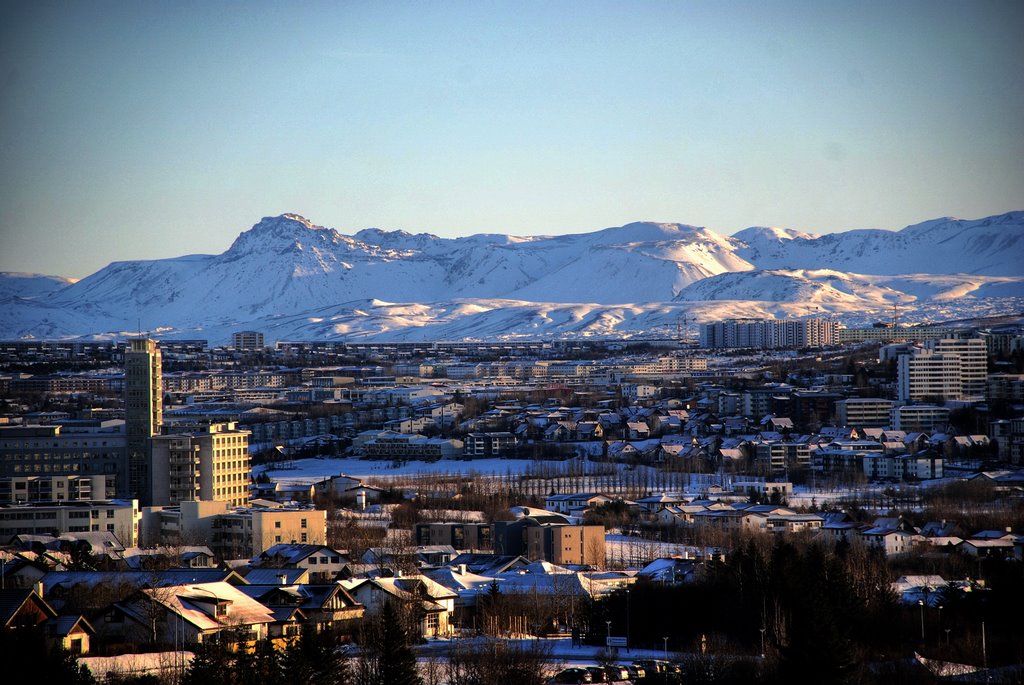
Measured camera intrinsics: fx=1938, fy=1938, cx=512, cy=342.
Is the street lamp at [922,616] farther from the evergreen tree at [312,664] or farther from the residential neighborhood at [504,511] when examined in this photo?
the evergreen tree at [312,664]

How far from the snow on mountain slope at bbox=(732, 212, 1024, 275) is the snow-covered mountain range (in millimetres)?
187

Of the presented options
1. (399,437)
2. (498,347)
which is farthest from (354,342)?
(399,437)

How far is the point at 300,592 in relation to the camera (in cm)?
1712

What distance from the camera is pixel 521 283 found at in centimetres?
15250

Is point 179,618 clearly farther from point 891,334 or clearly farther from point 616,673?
point 891,334

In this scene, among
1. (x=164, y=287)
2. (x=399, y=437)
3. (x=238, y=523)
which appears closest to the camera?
(x=238, y=523)

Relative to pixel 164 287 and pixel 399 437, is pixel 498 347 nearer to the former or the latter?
pixel 399 437

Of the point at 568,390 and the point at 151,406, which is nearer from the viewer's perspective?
the point at 151,406

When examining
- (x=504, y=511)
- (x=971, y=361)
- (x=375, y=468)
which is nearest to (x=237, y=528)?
(x=504, y=511)

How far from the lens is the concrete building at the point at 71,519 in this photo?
24188 millimetres

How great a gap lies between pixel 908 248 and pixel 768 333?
76600mm

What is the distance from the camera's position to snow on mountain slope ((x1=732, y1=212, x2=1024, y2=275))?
477ft

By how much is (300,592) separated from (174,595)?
1.58 meters

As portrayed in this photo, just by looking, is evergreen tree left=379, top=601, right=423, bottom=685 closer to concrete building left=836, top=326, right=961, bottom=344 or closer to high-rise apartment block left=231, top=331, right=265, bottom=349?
concrete building left=836, top=326, right=961, bottom=344
